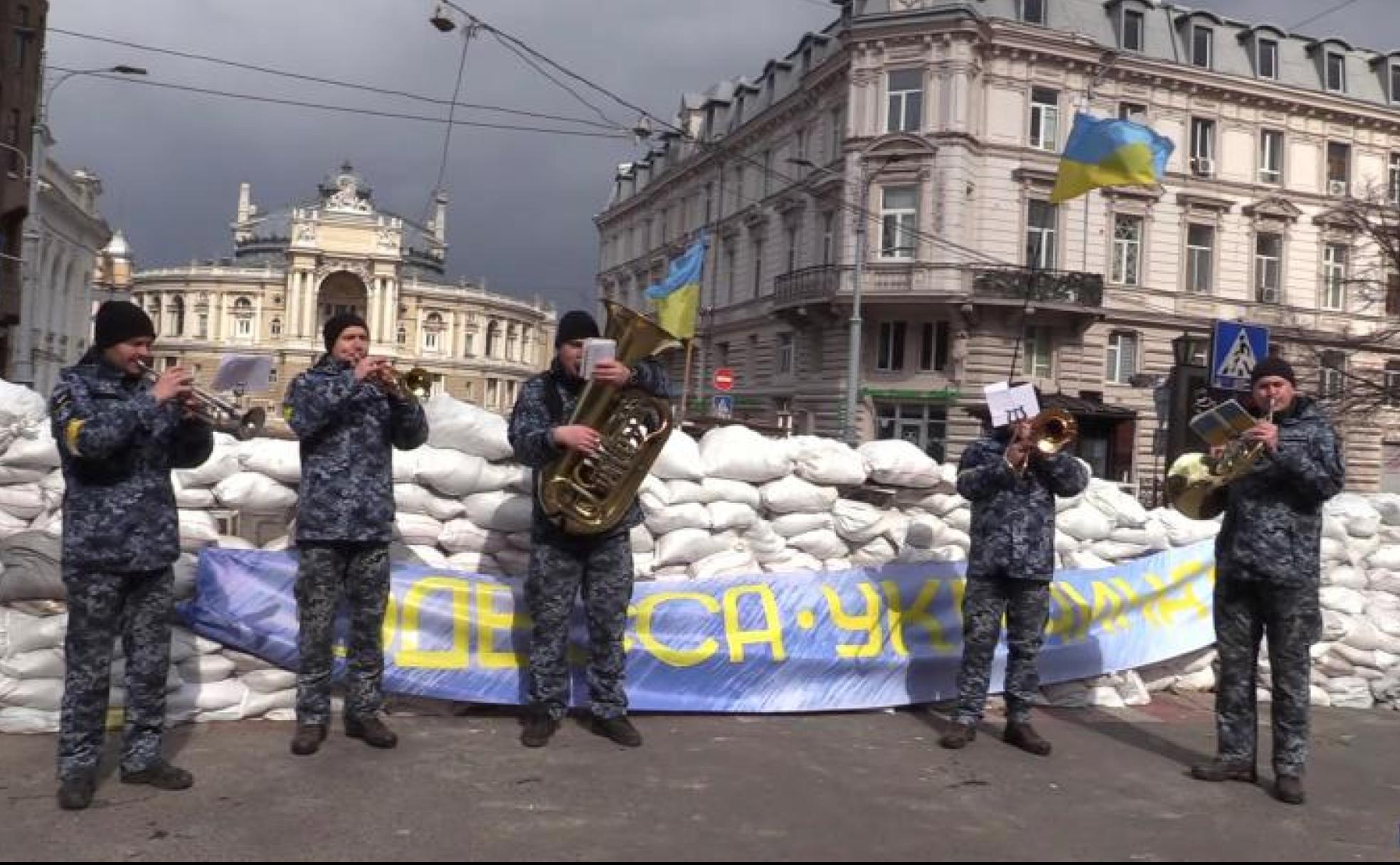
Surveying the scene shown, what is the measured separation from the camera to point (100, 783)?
4094 mm

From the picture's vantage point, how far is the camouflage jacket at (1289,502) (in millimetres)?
4648

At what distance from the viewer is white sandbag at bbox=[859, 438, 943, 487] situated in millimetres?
6504

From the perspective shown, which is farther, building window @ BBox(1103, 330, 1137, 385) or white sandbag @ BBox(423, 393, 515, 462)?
building window @ BBox(1103, 330, 1137, 385)

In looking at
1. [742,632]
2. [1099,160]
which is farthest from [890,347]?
[742,632]

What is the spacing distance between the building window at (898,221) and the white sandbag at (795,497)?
1003 inches

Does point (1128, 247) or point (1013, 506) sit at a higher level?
point (1128, 247)

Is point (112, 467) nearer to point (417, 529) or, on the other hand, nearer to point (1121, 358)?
point (417, 529)

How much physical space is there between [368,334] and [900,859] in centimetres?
316

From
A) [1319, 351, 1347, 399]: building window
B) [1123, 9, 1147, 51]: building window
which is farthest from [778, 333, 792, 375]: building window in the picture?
[1319, 351, 1347, 399]: building window

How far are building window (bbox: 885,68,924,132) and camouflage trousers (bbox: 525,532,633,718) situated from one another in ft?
92.9

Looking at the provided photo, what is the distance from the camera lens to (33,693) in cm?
470

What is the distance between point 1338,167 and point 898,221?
633 inches

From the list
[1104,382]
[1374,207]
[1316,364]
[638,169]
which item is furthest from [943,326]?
[638,169]

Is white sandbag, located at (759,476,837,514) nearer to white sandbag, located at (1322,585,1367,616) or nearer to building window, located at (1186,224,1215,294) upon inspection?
white sandbag, located at (1322,585,1367,616)
